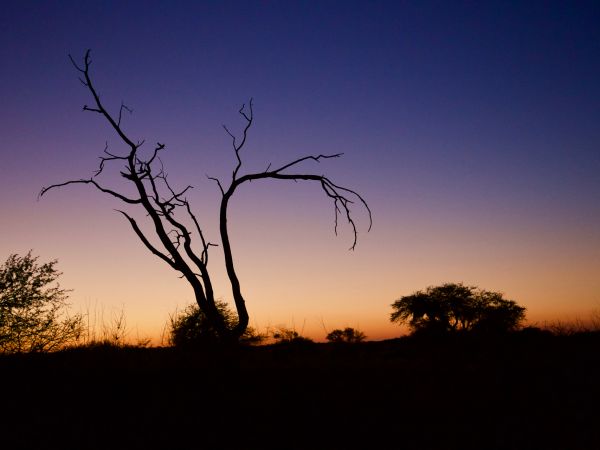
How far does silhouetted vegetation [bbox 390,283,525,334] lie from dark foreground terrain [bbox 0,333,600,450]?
26.8 meters

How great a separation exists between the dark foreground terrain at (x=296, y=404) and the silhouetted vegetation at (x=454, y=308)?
26753 mm

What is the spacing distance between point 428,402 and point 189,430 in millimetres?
3323

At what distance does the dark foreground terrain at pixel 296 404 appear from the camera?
4.76 m

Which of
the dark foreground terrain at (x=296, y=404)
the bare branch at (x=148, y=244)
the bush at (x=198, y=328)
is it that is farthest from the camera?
the bush at (x=198, y=328)

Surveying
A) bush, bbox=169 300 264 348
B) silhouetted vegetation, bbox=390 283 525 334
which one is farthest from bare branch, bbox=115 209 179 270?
silhouetted vegetation, bbox=390 283 525 334

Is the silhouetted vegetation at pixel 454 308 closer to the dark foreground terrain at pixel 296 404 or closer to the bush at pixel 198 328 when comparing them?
the bush at pixel 198 328

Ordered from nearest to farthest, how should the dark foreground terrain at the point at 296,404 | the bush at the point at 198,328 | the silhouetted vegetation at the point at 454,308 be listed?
1. the dark foreground terrain at the point at 296,404
2. the bush at the point at 198,328
3. the silhouetted vegetation at the point at 454,308

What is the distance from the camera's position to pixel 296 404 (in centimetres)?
602

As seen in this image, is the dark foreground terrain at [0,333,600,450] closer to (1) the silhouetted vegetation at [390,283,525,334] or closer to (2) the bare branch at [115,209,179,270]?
(2) the bare branch at [115,209,179,270]

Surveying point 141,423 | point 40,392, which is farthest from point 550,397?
point 40,392

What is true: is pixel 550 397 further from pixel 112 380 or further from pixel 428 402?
pixel 112 380

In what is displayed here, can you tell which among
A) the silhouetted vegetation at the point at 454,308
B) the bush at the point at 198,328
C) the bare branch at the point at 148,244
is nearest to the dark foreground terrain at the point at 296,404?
the bare branch at the point at 148,244

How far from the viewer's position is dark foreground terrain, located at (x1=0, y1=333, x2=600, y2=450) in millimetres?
4762

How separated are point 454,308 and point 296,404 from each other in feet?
107
